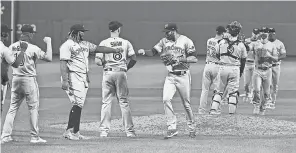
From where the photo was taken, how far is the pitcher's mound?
1522cm

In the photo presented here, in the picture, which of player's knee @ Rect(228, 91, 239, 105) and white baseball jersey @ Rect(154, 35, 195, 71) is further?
player's knee @ Rect(228, 91, 239, 105)

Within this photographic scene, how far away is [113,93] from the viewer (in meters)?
14.4

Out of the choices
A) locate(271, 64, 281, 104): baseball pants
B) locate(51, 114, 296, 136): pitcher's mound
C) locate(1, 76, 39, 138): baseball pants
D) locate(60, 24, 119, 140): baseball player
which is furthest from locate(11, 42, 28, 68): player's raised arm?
locate(271, 64, 281, 104): baseball pants

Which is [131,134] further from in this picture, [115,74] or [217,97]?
[217,97]

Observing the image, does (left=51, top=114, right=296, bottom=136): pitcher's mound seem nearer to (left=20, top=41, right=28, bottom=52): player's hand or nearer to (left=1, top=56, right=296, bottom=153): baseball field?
(left=1, top=56, right=296, bottom=153): baseball field

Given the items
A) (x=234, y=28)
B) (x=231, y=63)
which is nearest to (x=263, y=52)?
(x=231, y=63)

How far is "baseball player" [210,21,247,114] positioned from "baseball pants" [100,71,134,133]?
3.47 m

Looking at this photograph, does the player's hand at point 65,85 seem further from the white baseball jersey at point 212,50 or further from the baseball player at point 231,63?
the white baseball jersey at point 212,50

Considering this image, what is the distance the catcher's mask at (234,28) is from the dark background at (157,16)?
17810 millimetres

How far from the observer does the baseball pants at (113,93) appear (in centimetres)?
1423

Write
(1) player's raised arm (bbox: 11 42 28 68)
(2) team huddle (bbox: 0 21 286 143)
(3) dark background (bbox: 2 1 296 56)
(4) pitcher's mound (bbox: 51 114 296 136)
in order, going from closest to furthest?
(1) player's raised arm (bbox: 11 42 28 68)
(2) team huddle (bbox: 0 21 286 143)
(4) pitcher's mound (bbox: 51 114 296 136)
(3) dark background (bbox: 2 1 296 56)

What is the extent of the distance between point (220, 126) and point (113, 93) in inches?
99.4

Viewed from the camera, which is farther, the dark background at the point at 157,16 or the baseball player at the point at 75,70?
the dark background at the point at 157,16

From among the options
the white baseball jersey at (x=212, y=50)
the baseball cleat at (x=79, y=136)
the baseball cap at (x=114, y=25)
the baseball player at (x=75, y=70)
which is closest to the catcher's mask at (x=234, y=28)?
the white baseball jersey at (x=212, y=50)
